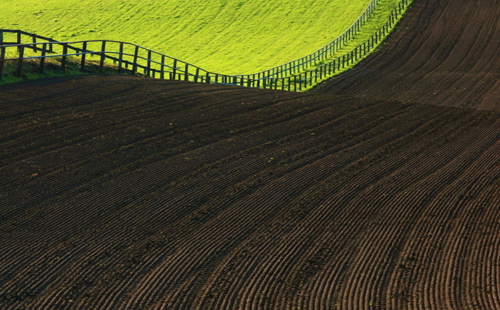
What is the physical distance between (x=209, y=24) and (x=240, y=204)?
49.7 metres

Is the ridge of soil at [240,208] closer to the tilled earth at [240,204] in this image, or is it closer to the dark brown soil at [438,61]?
the tilled earth at [240,204]

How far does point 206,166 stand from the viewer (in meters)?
12.6

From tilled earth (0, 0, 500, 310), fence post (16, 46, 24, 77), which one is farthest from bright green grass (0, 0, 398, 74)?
tilled earth (0, 0, 500, 310)

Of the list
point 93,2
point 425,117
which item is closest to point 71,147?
point 425,117

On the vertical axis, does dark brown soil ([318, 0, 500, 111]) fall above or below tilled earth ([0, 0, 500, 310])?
above

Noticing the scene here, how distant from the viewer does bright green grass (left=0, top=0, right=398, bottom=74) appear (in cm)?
4981

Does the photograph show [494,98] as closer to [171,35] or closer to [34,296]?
[34,296]

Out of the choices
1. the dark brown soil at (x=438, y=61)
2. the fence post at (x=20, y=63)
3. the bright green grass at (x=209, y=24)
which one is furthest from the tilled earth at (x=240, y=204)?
the bright green grass at (x=209, y=24)

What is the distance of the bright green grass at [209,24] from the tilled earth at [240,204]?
2878 centimetres

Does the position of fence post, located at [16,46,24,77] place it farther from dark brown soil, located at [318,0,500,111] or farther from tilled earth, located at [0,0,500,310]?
dark brown soil, located at [318,0,500,111]

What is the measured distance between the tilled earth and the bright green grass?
1133 inches

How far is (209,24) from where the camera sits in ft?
192

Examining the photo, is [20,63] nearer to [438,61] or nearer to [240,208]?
[240,208]

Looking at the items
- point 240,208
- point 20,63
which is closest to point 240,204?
point 240,208
